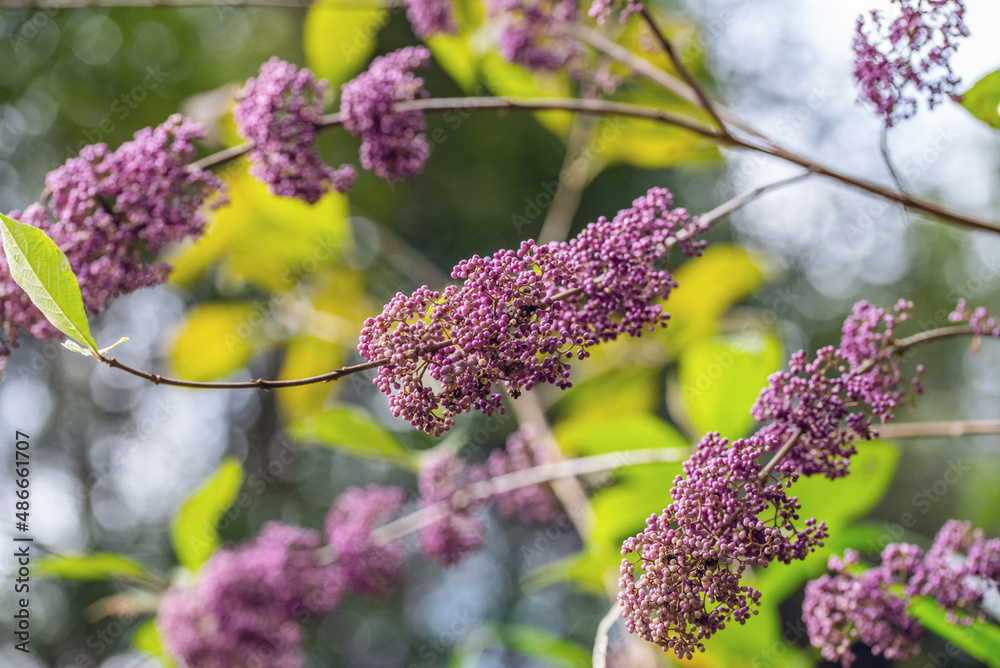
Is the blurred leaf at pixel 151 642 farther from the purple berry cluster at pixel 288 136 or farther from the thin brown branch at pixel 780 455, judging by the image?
the thin brown branch at pixel 780 455

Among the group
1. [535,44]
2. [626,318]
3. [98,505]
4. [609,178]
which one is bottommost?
[98,505]

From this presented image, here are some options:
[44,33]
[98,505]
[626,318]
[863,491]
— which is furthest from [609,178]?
[626,318]

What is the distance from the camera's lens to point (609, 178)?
5.10 m

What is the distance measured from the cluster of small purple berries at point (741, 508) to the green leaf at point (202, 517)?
36.4 inches

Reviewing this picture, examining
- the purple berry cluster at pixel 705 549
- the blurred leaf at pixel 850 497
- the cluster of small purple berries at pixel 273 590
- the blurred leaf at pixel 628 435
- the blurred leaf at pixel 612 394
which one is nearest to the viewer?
the purple berry cluster at pixel 705 549

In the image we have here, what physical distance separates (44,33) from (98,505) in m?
2.91

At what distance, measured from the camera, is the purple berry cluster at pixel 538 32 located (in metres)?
0.85

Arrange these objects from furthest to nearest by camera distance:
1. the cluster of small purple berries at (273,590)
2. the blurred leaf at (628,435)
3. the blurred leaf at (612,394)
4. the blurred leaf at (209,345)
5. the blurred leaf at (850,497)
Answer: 1. the blurred leaf at (209,345)
2. the blurred leaf at (612,394)
3. the cluster of small purple berries at (273,590)
4. the blurred leaf at (628,435)
5. the blurred leaf at (850,497)

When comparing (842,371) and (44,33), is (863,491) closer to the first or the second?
(842,371)

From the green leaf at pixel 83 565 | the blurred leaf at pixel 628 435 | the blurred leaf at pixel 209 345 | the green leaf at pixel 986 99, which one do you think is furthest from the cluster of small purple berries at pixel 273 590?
the green leaf at pixel 986 99

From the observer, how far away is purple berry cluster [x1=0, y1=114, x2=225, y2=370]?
0.53 meters

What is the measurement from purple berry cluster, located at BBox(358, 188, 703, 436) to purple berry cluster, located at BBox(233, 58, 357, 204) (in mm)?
225

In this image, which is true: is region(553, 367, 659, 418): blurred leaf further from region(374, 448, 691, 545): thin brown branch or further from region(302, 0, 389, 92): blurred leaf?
region(302, 0, 389, 92): blurred leaf

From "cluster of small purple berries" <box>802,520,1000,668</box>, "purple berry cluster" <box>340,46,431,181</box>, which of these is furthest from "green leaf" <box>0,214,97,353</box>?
"cluster of small purple berries" <box>802,520,1000,668</box>
